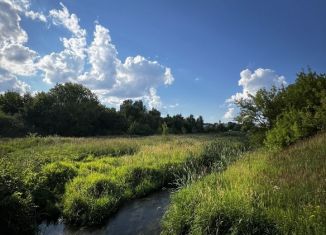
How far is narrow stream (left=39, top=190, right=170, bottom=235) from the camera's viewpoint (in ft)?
38.1

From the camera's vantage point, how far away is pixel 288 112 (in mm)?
24047

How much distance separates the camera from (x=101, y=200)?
1327cm

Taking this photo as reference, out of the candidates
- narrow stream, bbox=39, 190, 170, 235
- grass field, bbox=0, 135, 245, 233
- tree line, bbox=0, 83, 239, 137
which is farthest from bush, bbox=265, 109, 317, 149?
tree line, bbox=0, 83, 239, 137

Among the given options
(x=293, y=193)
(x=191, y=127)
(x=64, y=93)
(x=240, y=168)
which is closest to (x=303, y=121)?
(x=240, y=168)

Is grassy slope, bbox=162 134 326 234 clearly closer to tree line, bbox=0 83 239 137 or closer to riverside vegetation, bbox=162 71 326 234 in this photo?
riverside vegetation, bbox=162 71 326 234

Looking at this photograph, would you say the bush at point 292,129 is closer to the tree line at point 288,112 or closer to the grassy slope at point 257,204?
the tree line at point 288,112

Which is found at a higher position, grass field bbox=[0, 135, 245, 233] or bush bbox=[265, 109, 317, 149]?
bush bbox=[265, 109, 317, 149]

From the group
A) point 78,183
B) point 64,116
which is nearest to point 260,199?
point 78,183

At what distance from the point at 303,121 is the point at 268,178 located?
9998 millimetres

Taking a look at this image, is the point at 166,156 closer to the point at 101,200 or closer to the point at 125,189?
the point at 125,189

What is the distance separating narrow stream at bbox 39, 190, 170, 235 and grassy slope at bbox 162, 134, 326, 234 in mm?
994

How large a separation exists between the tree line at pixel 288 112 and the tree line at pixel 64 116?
79.0 feet

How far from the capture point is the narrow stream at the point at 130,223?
11.6m

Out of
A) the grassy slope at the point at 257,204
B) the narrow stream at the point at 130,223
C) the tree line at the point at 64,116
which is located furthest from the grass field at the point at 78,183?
the tree line at the point at 64,116
